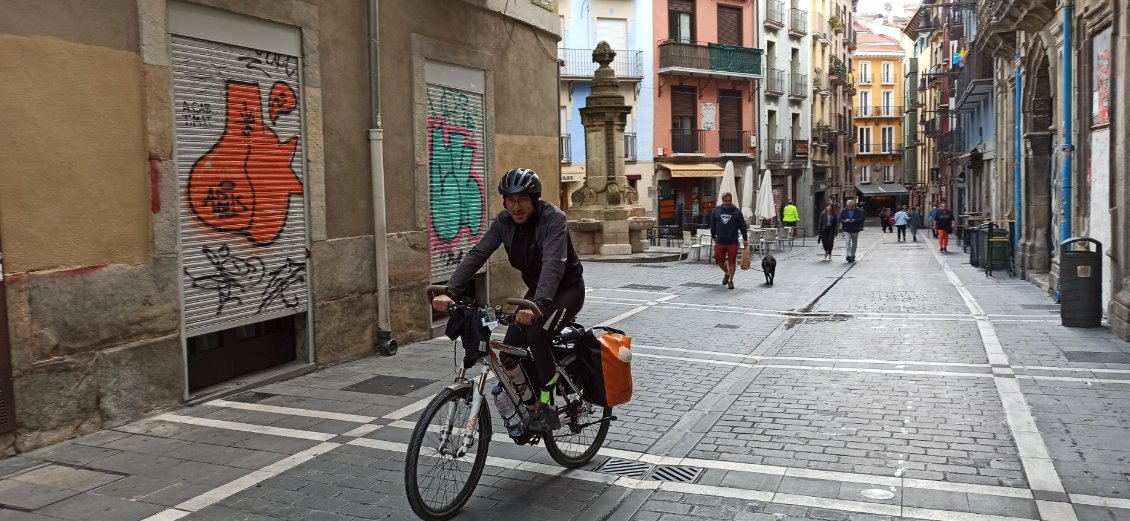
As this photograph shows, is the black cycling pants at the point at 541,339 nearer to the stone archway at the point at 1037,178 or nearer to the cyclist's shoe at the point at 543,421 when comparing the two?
the cyclist's shoe at the point at 543,421

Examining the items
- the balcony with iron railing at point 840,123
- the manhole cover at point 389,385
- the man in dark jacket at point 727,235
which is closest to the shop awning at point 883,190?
the balcony with iron railing at point 840,123

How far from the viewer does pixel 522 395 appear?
16.6 ft

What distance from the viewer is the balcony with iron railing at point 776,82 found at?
1770 inches

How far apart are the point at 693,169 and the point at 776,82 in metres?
9.01

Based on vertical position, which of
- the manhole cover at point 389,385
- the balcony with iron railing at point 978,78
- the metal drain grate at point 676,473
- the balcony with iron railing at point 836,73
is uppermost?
the balcony with iron railing at point 836,73

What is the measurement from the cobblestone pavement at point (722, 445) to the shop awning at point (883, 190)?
227 ft

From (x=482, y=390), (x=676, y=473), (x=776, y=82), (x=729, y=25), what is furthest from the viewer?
(x=776, y=82)

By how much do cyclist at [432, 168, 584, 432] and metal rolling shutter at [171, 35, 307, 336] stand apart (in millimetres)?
3231

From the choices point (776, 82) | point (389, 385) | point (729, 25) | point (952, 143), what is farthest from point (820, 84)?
point (389, 385)

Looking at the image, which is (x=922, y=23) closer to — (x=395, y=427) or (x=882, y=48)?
(x=882, y=48)

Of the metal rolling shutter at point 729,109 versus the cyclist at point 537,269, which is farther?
A: the metal rolling shutter at point 729,109

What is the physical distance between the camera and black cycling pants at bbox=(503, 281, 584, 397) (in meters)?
4.91

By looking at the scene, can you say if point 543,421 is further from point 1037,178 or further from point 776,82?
point 776,82

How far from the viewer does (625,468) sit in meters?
5.54
